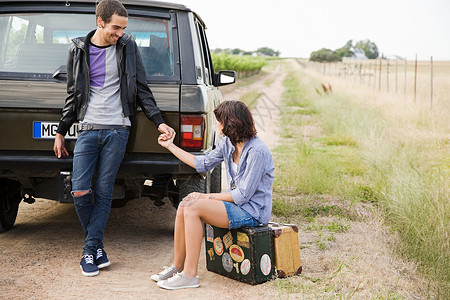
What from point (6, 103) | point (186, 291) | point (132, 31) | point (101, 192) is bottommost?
point (186, 291)

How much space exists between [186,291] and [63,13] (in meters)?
2.35

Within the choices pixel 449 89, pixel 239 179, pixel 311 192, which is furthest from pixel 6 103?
pixel 449 89

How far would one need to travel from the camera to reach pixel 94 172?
13.5 feet

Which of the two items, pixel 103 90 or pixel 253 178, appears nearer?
pixel 253 178

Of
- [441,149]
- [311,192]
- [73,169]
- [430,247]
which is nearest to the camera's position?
[73,169]

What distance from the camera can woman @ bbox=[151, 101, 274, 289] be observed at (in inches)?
148

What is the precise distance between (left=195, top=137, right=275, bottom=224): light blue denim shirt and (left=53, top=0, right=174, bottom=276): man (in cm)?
56

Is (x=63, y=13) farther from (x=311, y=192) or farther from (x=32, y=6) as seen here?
(x=311, y=192)

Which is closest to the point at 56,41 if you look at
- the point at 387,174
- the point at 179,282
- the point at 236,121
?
the point at 236,121

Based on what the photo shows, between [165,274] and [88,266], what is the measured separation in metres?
0.58

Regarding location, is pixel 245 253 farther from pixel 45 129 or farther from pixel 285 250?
pixel 45 129

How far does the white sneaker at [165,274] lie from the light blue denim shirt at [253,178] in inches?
25.5

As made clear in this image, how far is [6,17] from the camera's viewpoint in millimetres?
4527

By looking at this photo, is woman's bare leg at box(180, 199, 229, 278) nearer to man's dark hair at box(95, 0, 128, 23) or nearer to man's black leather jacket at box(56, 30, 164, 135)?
man's black leather jacket at box(56, 30, 164, 135)
